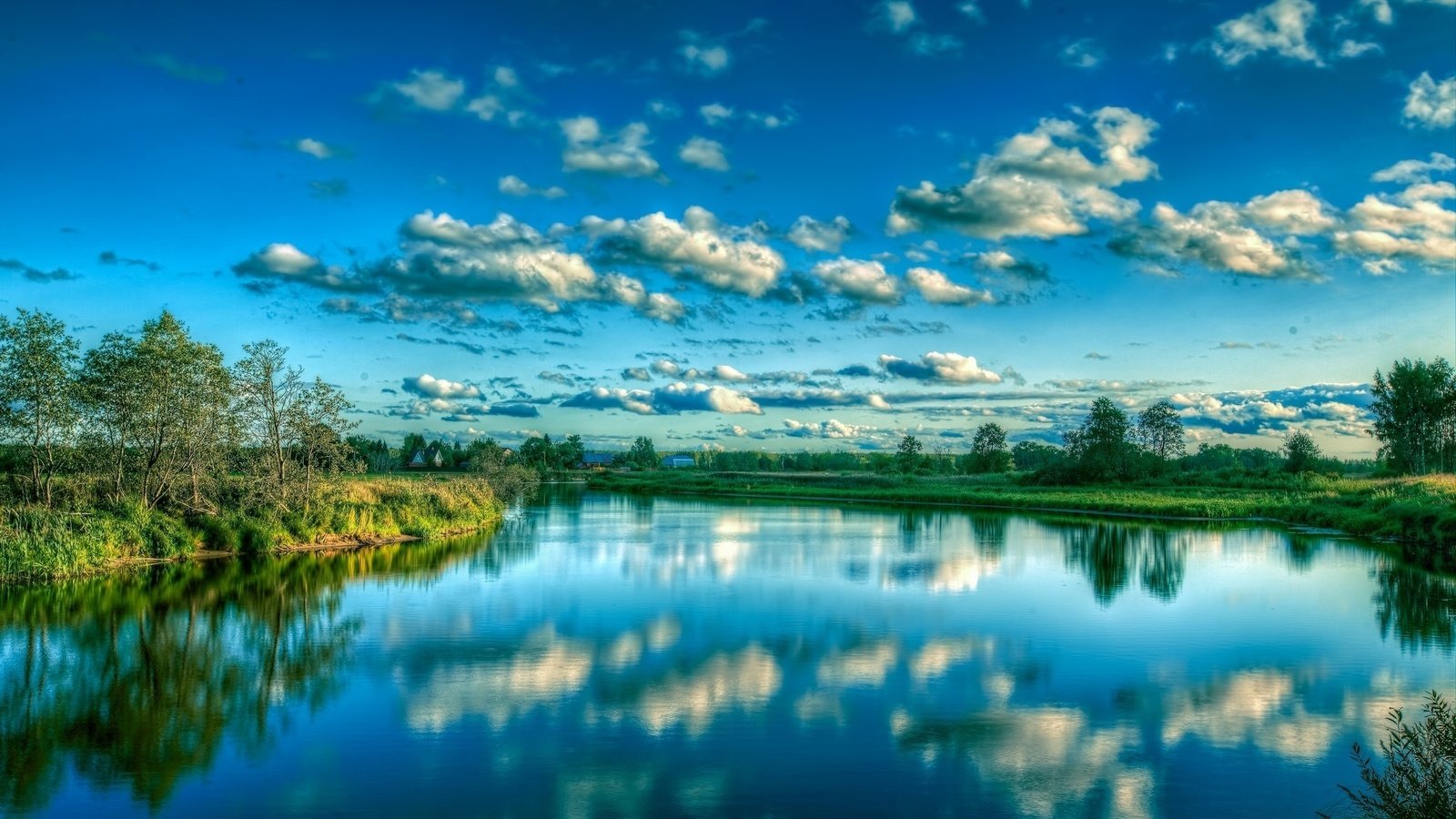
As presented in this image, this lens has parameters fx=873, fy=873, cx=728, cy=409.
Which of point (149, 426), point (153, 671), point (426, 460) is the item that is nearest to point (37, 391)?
point (149, 426)

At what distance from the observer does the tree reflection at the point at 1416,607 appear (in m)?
17.5

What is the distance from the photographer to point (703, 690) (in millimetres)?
13148

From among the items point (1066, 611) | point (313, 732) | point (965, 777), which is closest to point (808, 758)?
point (965, 777)

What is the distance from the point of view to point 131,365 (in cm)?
2772

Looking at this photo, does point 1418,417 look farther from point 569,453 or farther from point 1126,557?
point 569,453

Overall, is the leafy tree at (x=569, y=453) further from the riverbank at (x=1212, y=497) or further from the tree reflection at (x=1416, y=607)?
the tree reflection at (x=1416, y=607)

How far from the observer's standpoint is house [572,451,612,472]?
164 m

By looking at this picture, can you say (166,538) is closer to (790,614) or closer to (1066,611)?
(790,614)

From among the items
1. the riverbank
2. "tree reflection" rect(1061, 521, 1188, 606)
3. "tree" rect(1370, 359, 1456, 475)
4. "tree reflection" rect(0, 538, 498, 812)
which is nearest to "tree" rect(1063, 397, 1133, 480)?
the riverbank

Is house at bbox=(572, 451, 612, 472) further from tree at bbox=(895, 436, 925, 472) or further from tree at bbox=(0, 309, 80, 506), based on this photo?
tree at bbox=(0, 309, 80, 506)

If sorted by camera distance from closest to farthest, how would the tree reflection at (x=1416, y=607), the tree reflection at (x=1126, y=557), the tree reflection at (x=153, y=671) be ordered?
the tree reflection at (x=153, y=671)
the tree reflection at (x=1416, y=607)
the tree reflection at (x=1126, y=557)

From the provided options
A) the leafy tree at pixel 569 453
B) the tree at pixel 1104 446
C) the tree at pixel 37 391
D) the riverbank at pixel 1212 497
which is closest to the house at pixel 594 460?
the leafy tree at pixel 569 453

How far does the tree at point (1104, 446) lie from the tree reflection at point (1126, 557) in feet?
147

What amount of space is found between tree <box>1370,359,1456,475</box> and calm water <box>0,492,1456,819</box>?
171 feet
